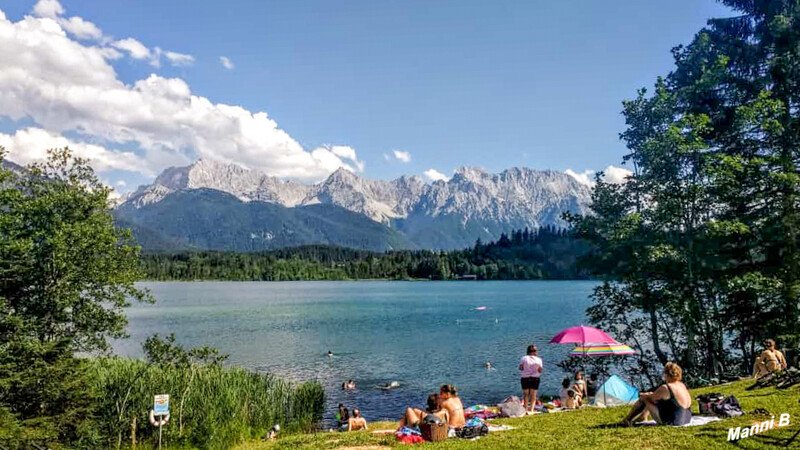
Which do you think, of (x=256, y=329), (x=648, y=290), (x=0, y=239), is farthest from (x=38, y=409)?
A: (x=256, y=329)

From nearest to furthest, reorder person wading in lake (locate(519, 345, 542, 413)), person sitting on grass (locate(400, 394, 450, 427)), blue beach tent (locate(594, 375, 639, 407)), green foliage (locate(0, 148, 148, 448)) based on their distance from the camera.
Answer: person sitting on grass (locate(400, 394, 450, 427)) → green foliage (locate(0, 148, 148, 448)) → person wading in lake (locate(519, 345, 542, 413)) → blue beach tent (locate(594, 375, 639, 407))

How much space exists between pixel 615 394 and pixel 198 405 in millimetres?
17078

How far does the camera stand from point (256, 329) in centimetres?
6669

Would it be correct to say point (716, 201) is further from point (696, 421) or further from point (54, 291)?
point (54, 291)

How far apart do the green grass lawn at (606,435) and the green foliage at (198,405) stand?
16.8ft

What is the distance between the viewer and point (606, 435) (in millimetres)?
12148

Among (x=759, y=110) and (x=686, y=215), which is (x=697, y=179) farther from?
(x=759, y=110)

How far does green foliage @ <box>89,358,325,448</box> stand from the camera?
19.2m

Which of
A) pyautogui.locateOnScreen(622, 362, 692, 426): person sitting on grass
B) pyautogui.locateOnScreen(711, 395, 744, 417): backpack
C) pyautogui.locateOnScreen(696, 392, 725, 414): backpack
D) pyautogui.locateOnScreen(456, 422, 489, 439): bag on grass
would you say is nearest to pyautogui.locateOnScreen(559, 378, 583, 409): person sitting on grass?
pyautogui.locateOnScreen(696, 392, 725, 414): backpack

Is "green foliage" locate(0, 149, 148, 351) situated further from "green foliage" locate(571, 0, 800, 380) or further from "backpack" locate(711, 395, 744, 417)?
"green foliage" locate(571, 0, 800, 380)

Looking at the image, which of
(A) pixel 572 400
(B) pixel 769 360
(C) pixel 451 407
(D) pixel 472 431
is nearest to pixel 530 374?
(A) pixel 572 400

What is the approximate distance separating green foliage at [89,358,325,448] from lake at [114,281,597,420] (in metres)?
4.53

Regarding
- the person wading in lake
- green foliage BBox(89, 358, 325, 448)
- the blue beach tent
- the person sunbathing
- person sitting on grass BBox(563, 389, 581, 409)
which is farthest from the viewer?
the blue beach tent

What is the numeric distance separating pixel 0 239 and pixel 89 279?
3.19 metres
